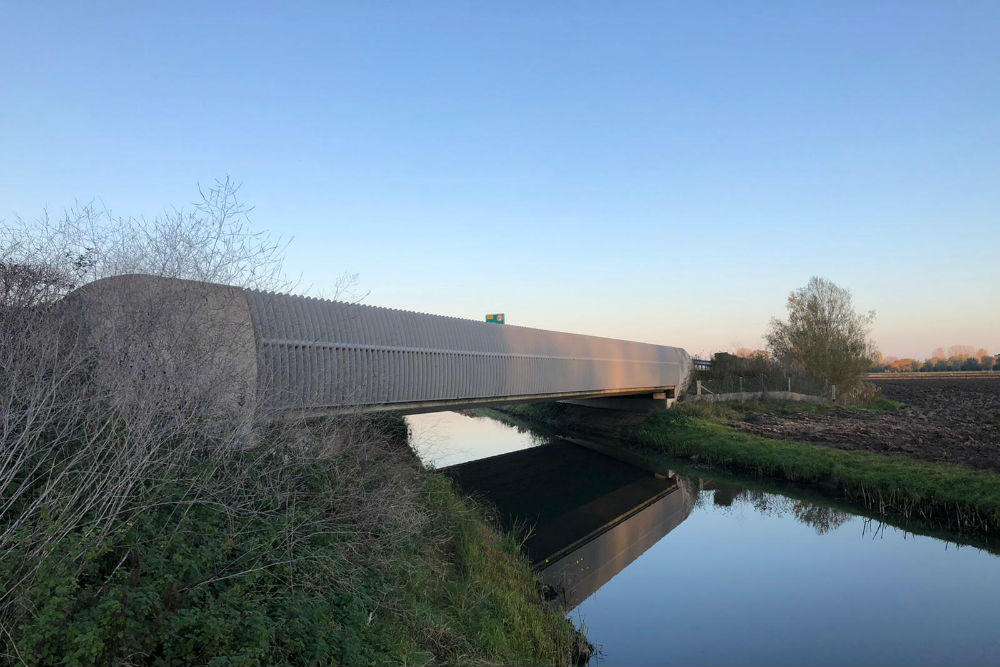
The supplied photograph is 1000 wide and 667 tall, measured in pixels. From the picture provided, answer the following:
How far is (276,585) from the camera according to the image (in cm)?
422

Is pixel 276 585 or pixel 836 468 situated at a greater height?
pixel 276 585

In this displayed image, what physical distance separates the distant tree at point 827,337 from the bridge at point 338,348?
18.9 meters

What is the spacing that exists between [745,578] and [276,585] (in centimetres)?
833

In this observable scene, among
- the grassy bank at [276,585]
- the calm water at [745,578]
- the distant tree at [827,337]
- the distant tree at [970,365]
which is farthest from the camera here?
the distant tree at [970,365]

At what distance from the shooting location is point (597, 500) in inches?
583

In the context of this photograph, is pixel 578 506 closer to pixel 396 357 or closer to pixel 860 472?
pixel 396 357

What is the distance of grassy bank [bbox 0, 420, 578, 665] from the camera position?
3.22m

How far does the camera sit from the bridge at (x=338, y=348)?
19.6 feet

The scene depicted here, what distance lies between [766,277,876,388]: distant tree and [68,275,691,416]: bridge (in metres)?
18.9

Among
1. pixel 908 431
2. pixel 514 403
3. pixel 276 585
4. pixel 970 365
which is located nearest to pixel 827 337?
pixel 908 431

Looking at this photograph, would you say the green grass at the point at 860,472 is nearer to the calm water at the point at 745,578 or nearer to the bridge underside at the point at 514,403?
the calm water at the point at 745,578

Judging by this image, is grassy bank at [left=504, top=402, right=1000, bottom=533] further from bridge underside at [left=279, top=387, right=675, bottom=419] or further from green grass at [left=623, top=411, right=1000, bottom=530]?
bridge underside at [left=279, top=387, right=675, bottom=419]

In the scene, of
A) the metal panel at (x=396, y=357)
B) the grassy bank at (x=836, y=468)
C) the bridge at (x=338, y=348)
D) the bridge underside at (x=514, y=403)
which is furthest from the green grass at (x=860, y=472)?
the metal panel at (x=396, y=357)

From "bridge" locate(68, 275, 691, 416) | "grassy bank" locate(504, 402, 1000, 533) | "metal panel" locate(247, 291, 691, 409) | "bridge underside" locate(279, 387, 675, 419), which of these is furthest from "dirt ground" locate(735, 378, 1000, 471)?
"metal panel" locate(247, 291, 691, 409)
